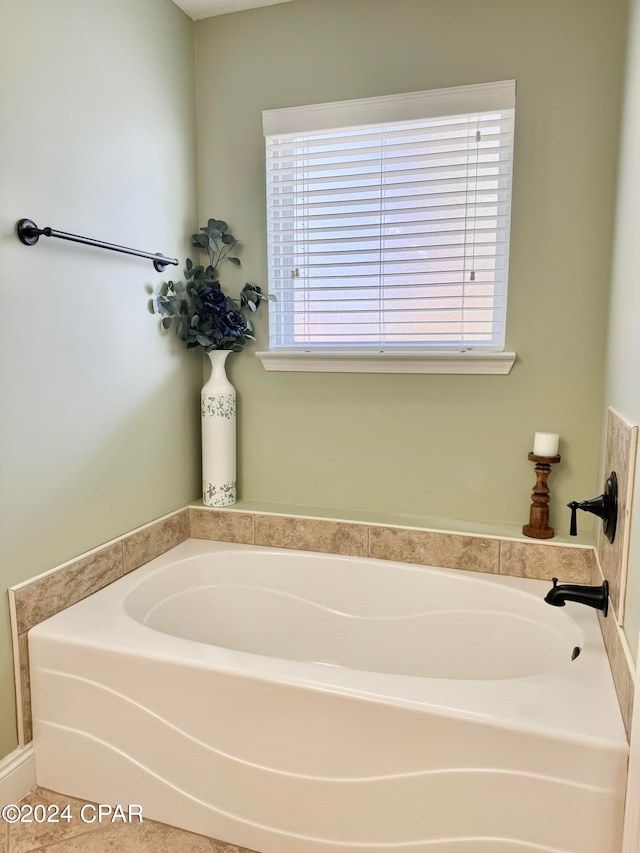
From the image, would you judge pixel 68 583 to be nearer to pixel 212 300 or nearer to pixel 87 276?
pixel 87 276

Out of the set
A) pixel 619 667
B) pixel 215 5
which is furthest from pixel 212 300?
pixel 619 667

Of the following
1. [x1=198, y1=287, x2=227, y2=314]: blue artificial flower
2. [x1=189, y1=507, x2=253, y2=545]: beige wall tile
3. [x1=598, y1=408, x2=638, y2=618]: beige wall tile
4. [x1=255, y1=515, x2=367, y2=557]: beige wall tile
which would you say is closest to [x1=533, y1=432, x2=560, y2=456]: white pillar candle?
[x1=598, y1=408, x2=638, y2=618]: beige wall tile

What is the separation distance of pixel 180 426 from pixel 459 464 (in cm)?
113

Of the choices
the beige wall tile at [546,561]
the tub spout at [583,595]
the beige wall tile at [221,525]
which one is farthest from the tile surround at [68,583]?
the tub spout at [583,595]

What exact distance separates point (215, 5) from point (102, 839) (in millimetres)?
2825

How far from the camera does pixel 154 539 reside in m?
2.27

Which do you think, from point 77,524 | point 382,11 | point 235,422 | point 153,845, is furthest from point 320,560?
point 382,11

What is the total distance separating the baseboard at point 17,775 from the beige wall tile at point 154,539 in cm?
61

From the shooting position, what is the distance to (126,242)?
2.07 meters

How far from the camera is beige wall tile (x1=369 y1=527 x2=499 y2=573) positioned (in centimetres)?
214

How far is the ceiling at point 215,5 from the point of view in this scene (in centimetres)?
229

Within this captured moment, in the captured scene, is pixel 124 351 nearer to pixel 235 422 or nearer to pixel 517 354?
pixel 235 422

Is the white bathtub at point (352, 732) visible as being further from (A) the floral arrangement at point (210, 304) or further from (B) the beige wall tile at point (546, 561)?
(A) the floral arrangement at point (210, 304)

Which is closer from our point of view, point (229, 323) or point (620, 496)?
point (620, 496)
